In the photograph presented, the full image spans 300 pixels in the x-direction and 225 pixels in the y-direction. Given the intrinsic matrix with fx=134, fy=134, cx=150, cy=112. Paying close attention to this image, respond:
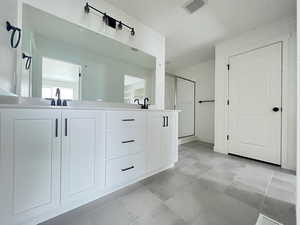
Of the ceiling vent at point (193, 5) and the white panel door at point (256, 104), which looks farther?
the white panel door at point (256, 104)

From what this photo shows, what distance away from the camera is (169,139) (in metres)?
2.01

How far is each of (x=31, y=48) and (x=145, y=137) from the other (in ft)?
5.06

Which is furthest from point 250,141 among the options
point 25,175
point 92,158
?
point 25,175

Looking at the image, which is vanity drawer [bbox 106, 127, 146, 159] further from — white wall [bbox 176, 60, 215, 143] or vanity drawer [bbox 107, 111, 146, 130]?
white wall [bbox 176, 60, 215, 143]

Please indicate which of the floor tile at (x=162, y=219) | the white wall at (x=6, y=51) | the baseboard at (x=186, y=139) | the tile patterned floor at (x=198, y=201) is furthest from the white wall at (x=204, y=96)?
the white wall at (x=6, y=51)

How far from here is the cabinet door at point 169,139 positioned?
6.32 ft

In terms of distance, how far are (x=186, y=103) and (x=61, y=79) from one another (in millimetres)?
3648

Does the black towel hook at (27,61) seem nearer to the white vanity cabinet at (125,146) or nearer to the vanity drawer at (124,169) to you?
the white vanity cabinet at (125,146)

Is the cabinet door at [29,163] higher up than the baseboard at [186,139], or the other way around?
the cabinet door at [29,163]

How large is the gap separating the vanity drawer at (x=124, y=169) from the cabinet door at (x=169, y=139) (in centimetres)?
41

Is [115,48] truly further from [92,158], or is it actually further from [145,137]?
[92,158]

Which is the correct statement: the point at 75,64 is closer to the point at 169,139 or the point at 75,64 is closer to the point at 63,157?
the point at 63,157

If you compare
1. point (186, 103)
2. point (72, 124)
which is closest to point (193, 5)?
point (72, 124)

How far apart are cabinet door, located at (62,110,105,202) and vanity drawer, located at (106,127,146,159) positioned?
0.08 metres
